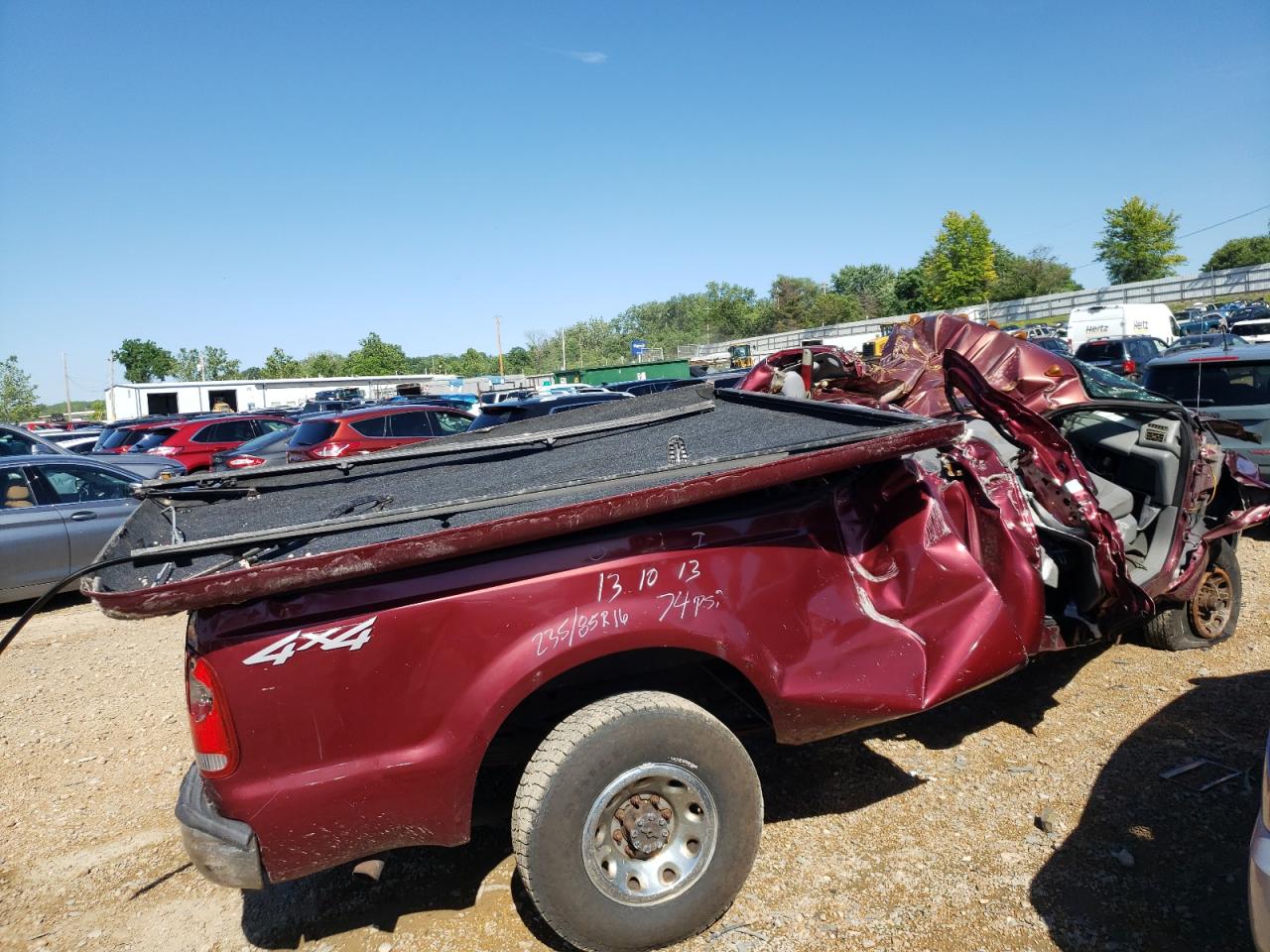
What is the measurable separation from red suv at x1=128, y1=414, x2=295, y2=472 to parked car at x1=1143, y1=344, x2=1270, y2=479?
1558cm

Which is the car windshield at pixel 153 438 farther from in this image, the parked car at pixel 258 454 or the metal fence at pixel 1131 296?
the metal fence at pixel 1131 296

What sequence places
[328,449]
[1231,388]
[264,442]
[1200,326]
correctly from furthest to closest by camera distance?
[1200,326]
[264,442]
[328,449]
[1231,388]

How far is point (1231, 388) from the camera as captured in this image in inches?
298

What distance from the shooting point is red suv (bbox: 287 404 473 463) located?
42.1 feet

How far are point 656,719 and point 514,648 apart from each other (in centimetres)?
52

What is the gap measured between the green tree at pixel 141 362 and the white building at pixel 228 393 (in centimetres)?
5020

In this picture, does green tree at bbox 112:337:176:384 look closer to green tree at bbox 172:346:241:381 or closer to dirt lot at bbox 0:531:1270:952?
green tree at bbox 172:346:241:381

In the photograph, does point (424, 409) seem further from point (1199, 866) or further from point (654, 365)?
point (654, 365)

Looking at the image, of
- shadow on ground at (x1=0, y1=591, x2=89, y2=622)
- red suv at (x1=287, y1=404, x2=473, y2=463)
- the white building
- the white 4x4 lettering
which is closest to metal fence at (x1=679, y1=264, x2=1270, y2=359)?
the white building

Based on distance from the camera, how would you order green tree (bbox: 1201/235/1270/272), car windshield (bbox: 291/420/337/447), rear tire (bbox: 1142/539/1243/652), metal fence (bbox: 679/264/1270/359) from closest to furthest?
rear tire (bbox: 1142/539/1243/652) → car windshield (bbox: 291/420/337/447) → metal fence (bbox: 679/264/1270/359) → green tree (bbox: 1201/235/1270/272)

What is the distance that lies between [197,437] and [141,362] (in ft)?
305

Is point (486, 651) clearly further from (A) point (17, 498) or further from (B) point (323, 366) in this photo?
(B) point (323, 366)

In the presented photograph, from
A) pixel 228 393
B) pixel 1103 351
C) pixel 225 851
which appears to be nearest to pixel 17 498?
pixel 225 851

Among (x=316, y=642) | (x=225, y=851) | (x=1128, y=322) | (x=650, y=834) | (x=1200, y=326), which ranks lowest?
(x=650, y=834)
